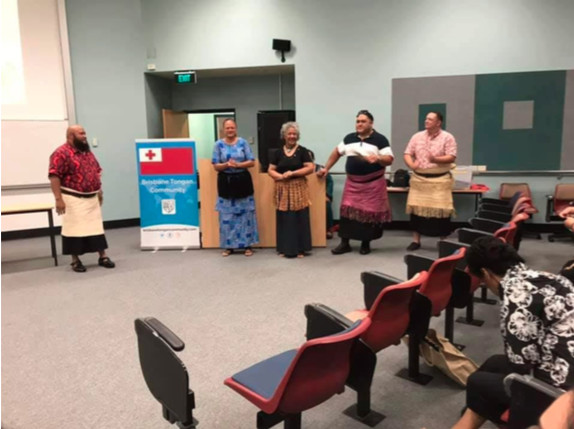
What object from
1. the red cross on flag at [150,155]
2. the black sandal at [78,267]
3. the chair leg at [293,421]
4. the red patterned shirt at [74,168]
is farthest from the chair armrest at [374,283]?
the red cross on flag at [150,155]

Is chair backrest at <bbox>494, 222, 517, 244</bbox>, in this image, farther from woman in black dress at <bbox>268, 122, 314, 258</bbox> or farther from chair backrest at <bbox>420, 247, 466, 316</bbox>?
woman in black dress at <bbox>268, 122, 314, 258</bbox>

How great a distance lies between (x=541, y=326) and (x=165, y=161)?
4.47 metres

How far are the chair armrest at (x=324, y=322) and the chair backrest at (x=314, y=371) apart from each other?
177mm

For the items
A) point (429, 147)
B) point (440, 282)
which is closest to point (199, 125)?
point (429, 147)

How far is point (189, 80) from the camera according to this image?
6.64 meters

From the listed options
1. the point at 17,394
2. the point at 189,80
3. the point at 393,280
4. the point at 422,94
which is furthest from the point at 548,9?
the point at 17,394

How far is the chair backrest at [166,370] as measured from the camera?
151 centimetres

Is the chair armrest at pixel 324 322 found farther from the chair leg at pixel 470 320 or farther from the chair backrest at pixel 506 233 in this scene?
the chair leg at pixel 470 320

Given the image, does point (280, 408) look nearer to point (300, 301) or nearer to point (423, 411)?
point (423, 411)

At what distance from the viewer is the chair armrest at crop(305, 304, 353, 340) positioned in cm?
187

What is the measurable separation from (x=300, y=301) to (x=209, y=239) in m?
2.10

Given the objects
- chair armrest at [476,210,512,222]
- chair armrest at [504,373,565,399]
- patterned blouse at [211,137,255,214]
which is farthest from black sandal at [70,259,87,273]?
chair armrest at [504,373,565,399]

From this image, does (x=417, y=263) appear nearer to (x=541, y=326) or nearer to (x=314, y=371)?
(x=541, y=326)

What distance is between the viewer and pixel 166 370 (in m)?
1.59
